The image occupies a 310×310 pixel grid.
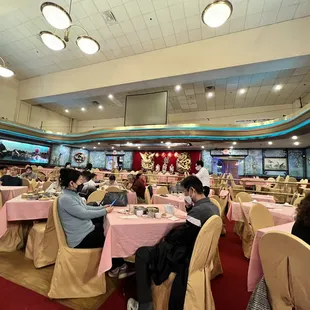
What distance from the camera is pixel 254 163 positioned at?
12367mm

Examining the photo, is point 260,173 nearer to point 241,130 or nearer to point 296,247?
point 241,130

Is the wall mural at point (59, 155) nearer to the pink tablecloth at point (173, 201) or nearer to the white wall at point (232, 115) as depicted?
the white wall at point (232, 115)

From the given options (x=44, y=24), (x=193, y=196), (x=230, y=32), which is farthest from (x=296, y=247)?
(x=44, y=24)

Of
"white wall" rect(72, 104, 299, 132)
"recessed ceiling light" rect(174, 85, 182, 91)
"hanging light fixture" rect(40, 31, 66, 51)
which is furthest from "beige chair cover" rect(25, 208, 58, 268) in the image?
"white wall" rect(72, 104, 299, 132)

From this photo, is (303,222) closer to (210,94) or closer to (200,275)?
(200,275)

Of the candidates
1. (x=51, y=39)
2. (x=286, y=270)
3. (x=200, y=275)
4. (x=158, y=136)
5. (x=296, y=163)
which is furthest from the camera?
(x=296, y=163)

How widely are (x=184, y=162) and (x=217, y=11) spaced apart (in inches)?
450

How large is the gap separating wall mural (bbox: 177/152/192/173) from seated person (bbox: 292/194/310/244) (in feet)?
43.1

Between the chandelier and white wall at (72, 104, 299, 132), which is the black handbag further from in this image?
white wall at (72, 104, 299, 132)

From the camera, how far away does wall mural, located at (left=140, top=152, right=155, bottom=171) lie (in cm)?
1538

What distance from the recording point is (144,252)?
170cm

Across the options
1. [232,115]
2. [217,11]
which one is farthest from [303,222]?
[232,115]

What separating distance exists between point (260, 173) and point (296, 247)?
12.9 meters

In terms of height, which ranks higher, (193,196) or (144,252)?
(193,196)
